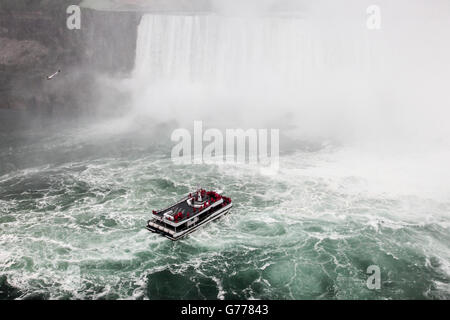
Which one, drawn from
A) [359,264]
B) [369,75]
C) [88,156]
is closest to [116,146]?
[88,156]

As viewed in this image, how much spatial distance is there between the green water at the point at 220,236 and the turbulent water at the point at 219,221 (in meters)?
0.17

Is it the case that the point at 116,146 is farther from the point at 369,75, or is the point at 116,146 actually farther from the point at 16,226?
the point at 369,75

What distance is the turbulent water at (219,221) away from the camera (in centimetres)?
3838

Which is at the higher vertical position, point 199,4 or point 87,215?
point 199,4

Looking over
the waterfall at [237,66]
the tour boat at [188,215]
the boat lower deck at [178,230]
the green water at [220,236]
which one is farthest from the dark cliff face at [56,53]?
the boat lower deck at [178,230]

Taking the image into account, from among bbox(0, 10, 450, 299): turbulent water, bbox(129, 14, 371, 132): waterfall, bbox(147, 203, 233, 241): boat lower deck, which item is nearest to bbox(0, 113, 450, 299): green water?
bbox(0, 10, 450, 299): turbulent water

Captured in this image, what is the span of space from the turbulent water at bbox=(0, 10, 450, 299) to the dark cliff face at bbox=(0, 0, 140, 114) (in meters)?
8.43

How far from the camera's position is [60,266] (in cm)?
4066

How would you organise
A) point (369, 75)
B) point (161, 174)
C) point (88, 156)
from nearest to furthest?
point (161, 174)
point (88, 156)
point (369, 75)

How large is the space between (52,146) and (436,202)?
204 ft

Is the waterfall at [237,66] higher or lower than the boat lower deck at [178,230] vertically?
higher

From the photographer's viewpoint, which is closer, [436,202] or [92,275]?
[92,275]

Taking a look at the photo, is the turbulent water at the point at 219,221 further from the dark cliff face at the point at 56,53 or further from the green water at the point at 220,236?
the dark cliff face at the point at 56,53

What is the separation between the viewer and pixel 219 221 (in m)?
48.4
